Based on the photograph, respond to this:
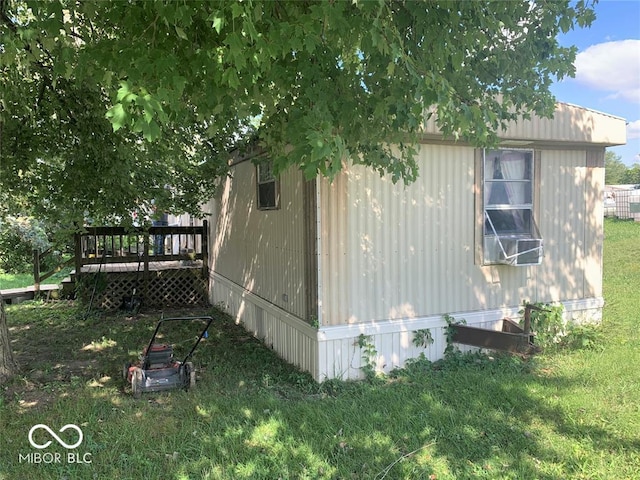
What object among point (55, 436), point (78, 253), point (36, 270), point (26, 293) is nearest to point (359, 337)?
point (55, 436)

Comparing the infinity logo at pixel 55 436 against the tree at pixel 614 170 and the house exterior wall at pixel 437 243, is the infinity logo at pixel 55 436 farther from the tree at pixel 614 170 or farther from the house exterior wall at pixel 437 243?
the tree at pixel 614 170

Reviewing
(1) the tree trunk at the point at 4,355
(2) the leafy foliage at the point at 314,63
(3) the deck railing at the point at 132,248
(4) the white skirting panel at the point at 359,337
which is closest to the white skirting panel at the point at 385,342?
(4) the white skirting panel at the point at 359,337

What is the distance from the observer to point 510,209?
18.3 feet

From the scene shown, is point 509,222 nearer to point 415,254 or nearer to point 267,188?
point 415,254

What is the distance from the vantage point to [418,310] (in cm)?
509

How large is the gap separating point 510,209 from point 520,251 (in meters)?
0.58

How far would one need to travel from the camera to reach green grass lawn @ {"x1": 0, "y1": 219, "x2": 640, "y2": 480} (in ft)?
9.84

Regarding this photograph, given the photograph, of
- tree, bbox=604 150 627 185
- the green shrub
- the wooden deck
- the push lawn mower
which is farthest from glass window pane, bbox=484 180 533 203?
tree, bbox=604 150 627 185

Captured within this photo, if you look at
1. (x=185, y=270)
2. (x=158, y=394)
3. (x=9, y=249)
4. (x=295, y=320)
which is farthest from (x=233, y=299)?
(x=9, y=249)

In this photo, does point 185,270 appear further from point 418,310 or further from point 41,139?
point 418,310

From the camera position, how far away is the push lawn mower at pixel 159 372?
414 cm

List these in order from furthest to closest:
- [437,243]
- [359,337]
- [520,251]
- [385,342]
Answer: [520,251] < [437,243] < [385,342] < [359,337]

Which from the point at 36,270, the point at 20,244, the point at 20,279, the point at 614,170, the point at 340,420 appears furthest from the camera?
the point at 614,170

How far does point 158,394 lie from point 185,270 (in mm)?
5482
